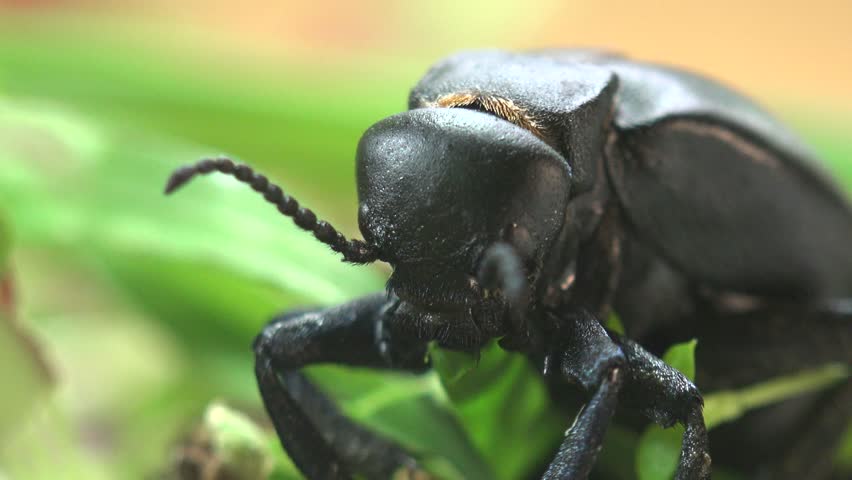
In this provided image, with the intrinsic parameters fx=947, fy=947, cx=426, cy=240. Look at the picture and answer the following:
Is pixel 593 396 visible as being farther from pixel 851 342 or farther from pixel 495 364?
pixel 851 342

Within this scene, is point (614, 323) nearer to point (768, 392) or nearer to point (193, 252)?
point (768, 392)

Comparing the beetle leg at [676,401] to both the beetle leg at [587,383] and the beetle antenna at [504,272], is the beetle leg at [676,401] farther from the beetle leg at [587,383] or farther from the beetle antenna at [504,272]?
the beetle antenna at [504,272]

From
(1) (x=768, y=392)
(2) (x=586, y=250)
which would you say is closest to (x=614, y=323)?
(2) (x=586, y=250)

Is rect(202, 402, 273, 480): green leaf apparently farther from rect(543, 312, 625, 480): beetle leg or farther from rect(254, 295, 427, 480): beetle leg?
rect(543, 312, 625, 480): beetle leg

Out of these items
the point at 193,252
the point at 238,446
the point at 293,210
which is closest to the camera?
the point at 293,210

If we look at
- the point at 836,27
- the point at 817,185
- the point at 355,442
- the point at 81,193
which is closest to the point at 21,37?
the point at 81,193
